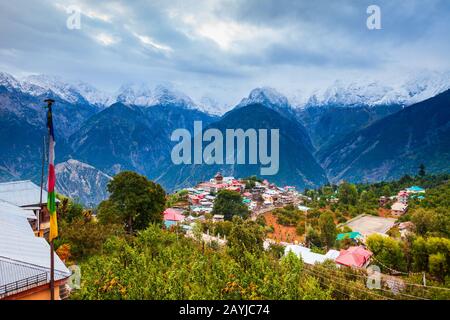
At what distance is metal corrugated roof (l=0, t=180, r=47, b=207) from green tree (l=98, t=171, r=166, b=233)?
4284 mm

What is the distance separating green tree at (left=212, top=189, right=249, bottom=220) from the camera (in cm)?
5031

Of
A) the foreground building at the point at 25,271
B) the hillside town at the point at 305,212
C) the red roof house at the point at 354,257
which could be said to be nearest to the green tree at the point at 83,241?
the foreground building at the point at 25,271

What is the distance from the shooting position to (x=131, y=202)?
24.7 m

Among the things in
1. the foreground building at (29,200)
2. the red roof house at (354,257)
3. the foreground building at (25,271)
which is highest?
the foreground building at (29,200)

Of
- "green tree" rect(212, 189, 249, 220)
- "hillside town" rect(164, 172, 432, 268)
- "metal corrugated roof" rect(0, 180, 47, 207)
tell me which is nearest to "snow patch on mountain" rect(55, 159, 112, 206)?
"hillside town" rect(164, 172, 432, 268)

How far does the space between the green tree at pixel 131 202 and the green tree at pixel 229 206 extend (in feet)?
81.8

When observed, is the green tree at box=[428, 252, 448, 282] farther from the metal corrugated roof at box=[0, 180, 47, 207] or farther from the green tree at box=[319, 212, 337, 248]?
the metal corrugated roof at box=[0, 180, 47, 207]

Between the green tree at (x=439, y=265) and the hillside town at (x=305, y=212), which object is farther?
the hillside town at (x=305, y=212)

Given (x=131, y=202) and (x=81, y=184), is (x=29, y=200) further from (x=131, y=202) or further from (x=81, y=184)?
(x=81, y=184)

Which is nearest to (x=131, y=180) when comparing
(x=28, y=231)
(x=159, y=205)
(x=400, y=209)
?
(x=159, y=205)

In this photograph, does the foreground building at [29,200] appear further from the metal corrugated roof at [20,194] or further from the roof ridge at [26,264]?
the roof ridge at [26,264]

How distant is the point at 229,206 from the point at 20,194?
31.2 m

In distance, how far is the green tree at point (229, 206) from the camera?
50312mm
